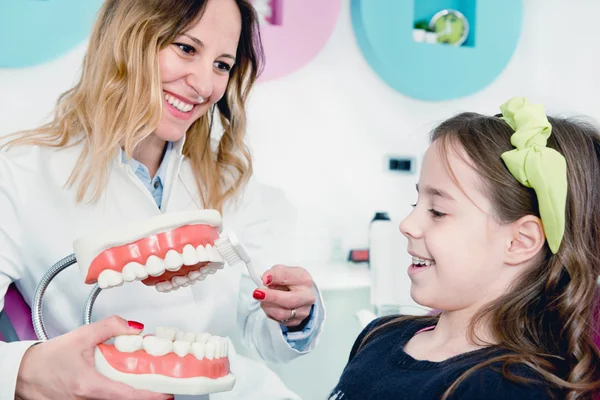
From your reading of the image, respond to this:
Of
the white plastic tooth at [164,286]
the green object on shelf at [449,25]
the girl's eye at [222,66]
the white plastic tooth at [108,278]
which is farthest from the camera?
the green object on shelf at [449,25]

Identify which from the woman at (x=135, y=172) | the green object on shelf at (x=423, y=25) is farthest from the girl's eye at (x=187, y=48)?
the green object on shelf at (x=423, y=25)

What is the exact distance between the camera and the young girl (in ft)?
3.44

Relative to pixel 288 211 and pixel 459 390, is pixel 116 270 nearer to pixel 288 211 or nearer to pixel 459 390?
pixel 459 390

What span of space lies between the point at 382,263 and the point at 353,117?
51 centimetres

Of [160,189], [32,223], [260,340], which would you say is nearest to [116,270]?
[32,223]

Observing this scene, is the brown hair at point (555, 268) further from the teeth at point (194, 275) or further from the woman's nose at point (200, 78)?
the woman's nose at point (200, 78)

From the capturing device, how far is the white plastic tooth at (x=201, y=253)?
1005mm

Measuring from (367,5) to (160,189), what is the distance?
3.30 ft

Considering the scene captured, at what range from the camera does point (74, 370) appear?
101 centimetres

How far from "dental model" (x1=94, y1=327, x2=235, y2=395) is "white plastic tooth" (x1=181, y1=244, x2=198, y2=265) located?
0.12 meters

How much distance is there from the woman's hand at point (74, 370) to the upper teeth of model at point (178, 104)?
61 centimetres

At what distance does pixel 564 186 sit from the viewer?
1045 millimetres

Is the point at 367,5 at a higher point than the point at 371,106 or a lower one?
higher

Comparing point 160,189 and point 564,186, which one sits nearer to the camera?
point 564,186
